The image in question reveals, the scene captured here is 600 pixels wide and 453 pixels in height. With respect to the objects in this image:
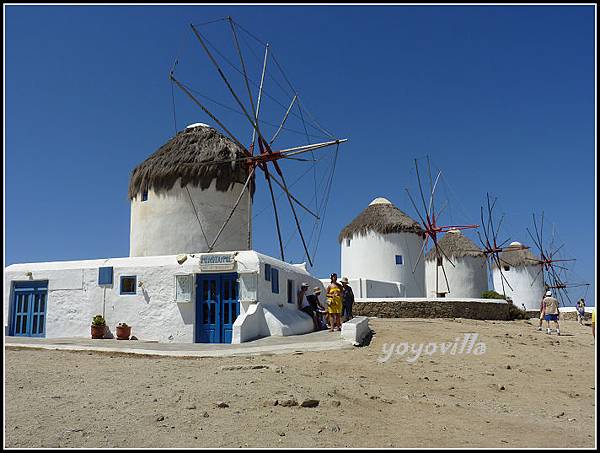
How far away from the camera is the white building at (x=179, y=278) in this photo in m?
15.0

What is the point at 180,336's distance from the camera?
15.2m

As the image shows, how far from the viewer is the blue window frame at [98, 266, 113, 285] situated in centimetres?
1620

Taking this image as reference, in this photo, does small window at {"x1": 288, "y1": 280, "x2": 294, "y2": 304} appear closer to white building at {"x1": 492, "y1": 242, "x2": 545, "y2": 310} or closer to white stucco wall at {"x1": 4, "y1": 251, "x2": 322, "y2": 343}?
white stucco wall at {"x1": 4, "y1": 251, "x2": 322, "y2": 343}

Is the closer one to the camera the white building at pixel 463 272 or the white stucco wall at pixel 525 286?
the white building at pixel 463 272

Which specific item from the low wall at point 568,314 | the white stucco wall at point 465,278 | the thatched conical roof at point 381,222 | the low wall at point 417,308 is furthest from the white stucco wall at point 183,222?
the white stucco wall at point 465,278

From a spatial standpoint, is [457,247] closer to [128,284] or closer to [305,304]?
[305,304]

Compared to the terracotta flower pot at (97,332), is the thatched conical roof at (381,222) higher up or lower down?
higher up

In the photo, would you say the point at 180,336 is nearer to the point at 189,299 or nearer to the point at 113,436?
the point at 189,299

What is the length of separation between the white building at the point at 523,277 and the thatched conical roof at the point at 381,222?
566 inches

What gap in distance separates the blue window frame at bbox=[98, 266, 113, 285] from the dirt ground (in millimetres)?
5129

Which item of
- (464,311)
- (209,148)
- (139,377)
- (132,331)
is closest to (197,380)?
(139,377)

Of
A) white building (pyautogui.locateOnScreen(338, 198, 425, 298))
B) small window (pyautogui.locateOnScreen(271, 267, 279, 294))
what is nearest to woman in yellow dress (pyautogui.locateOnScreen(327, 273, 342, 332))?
small window (pyautogui.locateOnScreen(271, 267, 279, 294))

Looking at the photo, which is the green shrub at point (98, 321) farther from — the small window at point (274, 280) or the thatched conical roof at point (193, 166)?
the thatched conical roof at point (193, 166)

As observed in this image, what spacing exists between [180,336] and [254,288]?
2481 mm
